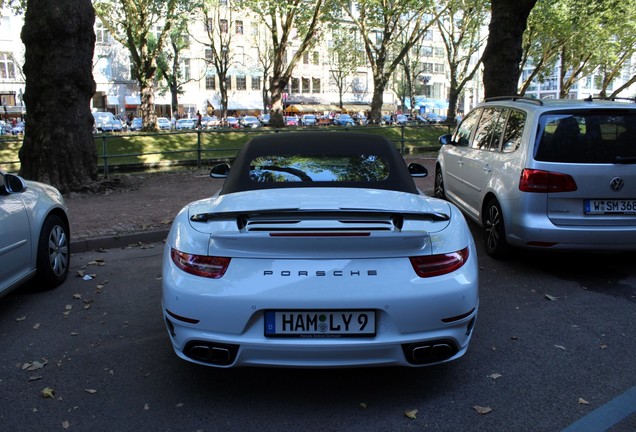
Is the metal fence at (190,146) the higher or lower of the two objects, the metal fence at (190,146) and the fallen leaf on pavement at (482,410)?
the higher

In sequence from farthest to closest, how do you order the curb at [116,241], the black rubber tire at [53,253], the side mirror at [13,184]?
the curb at [116,241], the black rubber tire at [53,253], the side mirror at [13,184]

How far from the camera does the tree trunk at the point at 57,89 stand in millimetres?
10102

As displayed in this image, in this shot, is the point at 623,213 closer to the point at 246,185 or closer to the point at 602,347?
the point at 602,347

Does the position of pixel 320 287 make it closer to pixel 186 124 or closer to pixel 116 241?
pixel 116 241

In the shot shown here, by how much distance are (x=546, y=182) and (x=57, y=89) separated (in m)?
8.63

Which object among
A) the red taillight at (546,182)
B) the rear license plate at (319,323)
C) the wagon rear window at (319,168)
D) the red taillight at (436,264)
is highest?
the wagon rear window at (319,168)

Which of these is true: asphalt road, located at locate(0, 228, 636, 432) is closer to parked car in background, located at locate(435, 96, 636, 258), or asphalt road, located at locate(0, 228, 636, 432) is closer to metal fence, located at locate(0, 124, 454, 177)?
parked car in background, located at locate(435, 96, 636, 258)

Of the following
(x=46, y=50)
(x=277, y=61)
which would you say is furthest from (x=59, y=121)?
(x=277, y=61)

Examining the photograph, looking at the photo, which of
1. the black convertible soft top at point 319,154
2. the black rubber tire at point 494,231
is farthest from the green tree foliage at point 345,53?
the black convertible soft top at point 319,154

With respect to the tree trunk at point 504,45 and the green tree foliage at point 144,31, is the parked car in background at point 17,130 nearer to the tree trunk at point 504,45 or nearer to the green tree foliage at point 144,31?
the green tree foliage at point 144,31

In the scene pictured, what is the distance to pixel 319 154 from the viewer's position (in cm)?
433

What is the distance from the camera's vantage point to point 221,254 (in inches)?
118

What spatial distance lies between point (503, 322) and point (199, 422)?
2588mm

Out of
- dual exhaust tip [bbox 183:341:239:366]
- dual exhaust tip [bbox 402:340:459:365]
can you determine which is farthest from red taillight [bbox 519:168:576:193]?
dual exhaust tip [bbox 183:341:239:366]
